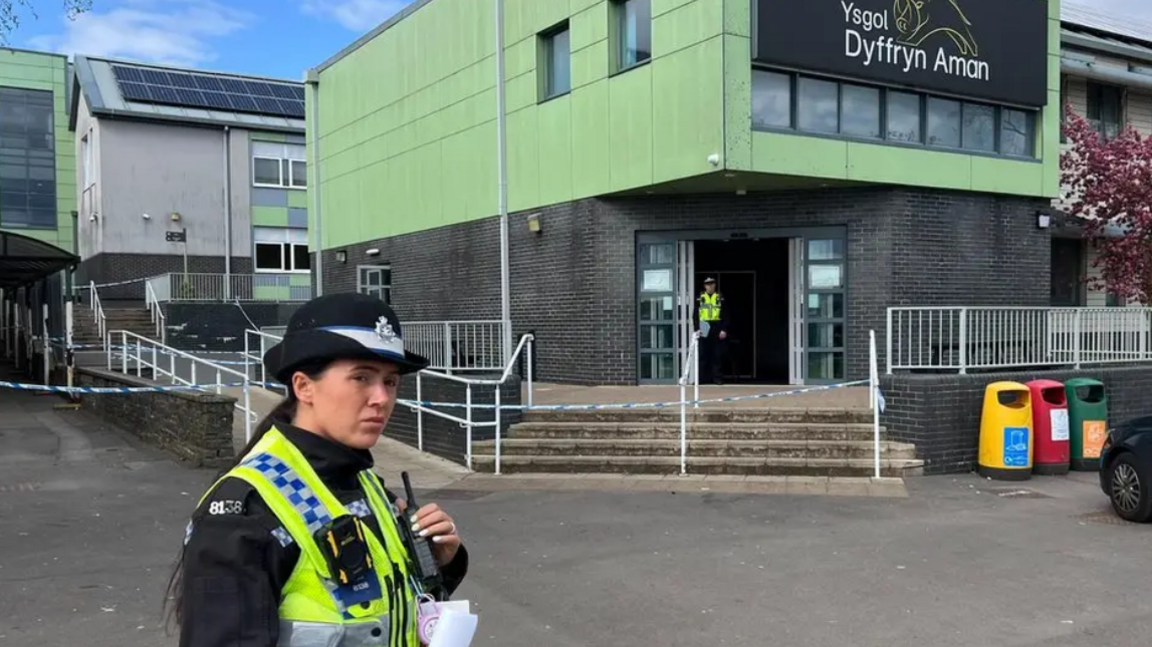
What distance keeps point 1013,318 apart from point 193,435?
9933 millimetres

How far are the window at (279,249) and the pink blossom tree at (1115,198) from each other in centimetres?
2472

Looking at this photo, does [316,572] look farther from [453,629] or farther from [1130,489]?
[1130,489]

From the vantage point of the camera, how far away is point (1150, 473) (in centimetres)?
766

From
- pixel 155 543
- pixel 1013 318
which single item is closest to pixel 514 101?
pixel 1013 318

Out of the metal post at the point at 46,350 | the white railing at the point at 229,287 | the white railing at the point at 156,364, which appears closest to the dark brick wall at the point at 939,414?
the white railing at the point at 156,364

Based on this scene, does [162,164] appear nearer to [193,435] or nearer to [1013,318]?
[193,435]

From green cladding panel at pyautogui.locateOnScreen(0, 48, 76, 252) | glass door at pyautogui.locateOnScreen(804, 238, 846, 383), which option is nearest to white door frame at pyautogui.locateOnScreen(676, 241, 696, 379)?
glass door at pyautogui.locateOnScreen(804, 238, 846, 383)

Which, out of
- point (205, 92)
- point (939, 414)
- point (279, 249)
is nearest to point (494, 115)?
point (939, 414)

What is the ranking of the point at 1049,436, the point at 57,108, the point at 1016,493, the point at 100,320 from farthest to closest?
the point at 57,108 < the point at 100,320 < the point at 1049,436 < the point at 1016,493

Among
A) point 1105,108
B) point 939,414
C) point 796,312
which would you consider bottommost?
point 939,414

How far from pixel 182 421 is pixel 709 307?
7466 mm

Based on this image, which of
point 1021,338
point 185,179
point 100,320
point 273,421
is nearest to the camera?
point 273,421

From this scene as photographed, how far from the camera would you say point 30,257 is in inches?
680

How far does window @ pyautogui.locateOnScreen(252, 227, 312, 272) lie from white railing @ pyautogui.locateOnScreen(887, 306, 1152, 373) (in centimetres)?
2548
